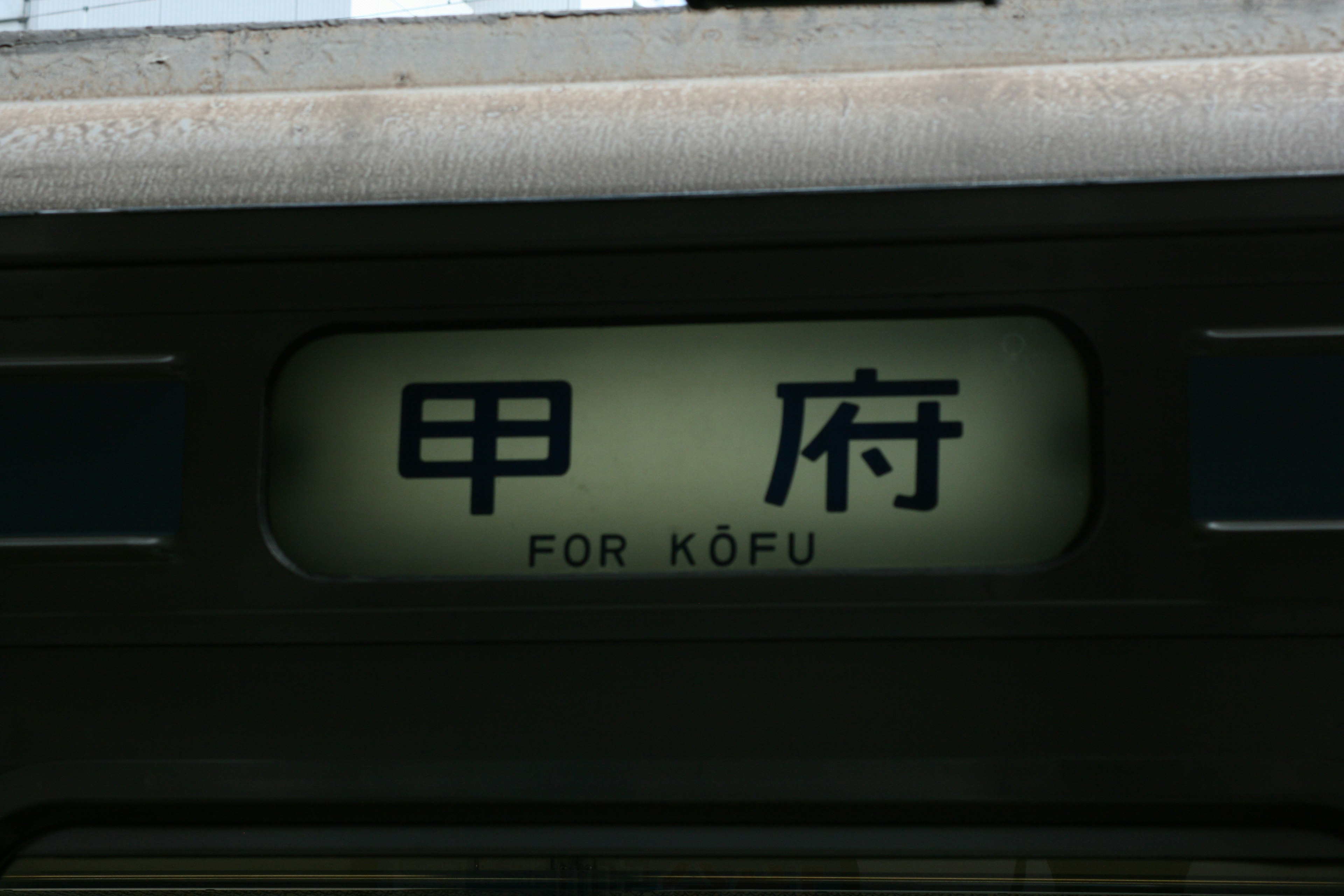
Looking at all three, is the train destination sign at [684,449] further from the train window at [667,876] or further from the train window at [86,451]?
the train window at [667,876]

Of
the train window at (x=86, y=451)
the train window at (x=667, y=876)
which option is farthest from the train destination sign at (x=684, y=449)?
the train window at (x=667, y=876)

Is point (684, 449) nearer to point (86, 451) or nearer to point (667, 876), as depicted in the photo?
point (667, 876)

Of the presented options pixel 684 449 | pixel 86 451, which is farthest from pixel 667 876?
pixel 86 451

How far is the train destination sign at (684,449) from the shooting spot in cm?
126

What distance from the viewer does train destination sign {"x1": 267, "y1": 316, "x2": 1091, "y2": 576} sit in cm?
126

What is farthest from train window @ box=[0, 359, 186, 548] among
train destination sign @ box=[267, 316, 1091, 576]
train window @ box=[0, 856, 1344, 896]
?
train window @ box=[0, 856, 1344, 896]

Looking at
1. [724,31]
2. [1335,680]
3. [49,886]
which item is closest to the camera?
[1335,680]

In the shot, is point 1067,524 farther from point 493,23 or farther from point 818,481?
point 493,23

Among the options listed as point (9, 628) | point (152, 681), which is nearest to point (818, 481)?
point (152, 681)

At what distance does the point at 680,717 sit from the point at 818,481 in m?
0.27

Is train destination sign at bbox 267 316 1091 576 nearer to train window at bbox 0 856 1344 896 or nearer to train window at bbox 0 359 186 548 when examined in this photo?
train window at bbox 0 359 186 548

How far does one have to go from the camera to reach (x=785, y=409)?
128 cm

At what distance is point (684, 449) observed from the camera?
1.29 m

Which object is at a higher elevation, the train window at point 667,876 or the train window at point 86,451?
the train window at point 86,451
